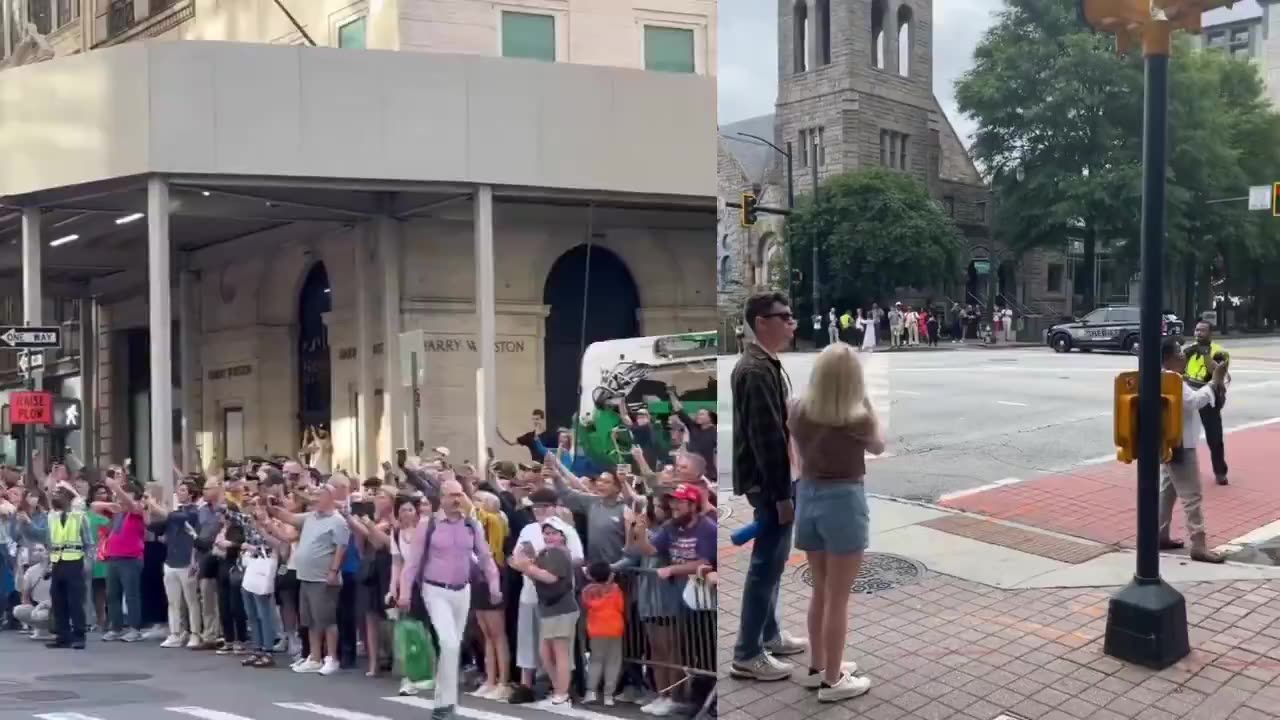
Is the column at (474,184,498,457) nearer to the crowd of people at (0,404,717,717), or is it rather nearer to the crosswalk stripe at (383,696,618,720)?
the crowd of people at (0,404,717,717)

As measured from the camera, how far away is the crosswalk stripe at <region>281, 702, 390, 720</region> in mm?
2424

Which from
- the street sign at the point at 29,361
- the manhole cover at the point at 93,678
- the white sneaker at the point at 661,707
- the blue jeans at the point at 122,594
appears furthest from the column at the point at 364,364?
the white sneaker at the point at 661,707

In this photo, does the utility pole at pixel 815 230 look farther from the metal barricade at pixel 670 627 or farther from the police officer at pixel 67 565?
the police officer at pixel 67 565

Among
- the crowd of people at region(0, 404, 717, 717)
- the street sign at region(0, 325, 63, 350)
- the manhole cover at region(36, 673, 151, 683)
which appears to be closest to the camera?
the crowd of people at region(0, 404, 717, 717)

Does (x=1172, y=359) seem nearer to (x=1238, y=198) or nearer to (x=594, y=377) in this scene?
(x=1238, y=198)

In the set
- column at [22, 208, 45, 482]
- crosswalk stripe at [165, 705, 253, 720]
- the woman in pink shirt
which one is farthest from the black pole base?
the woman in pink shirt

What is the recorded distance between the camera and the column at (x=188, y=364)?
3459 mm

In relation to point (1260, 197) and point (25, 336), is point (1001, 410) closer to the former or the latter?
point (1260, 197)

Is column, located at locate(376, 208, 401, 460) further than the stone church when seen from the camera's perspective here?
Yes

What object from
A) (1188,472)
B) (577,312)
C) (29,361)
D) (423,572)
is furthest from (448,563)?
(1188,472)

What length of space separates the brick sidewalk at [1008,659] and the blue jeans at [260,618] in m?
2.02

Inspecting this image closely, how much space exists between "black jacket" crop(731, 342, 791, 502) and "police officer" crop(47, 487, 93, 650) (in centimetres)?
223

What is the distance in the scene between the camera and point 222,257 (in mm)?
3400

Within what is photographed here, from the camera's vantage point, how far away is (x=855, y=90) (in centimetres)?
128
